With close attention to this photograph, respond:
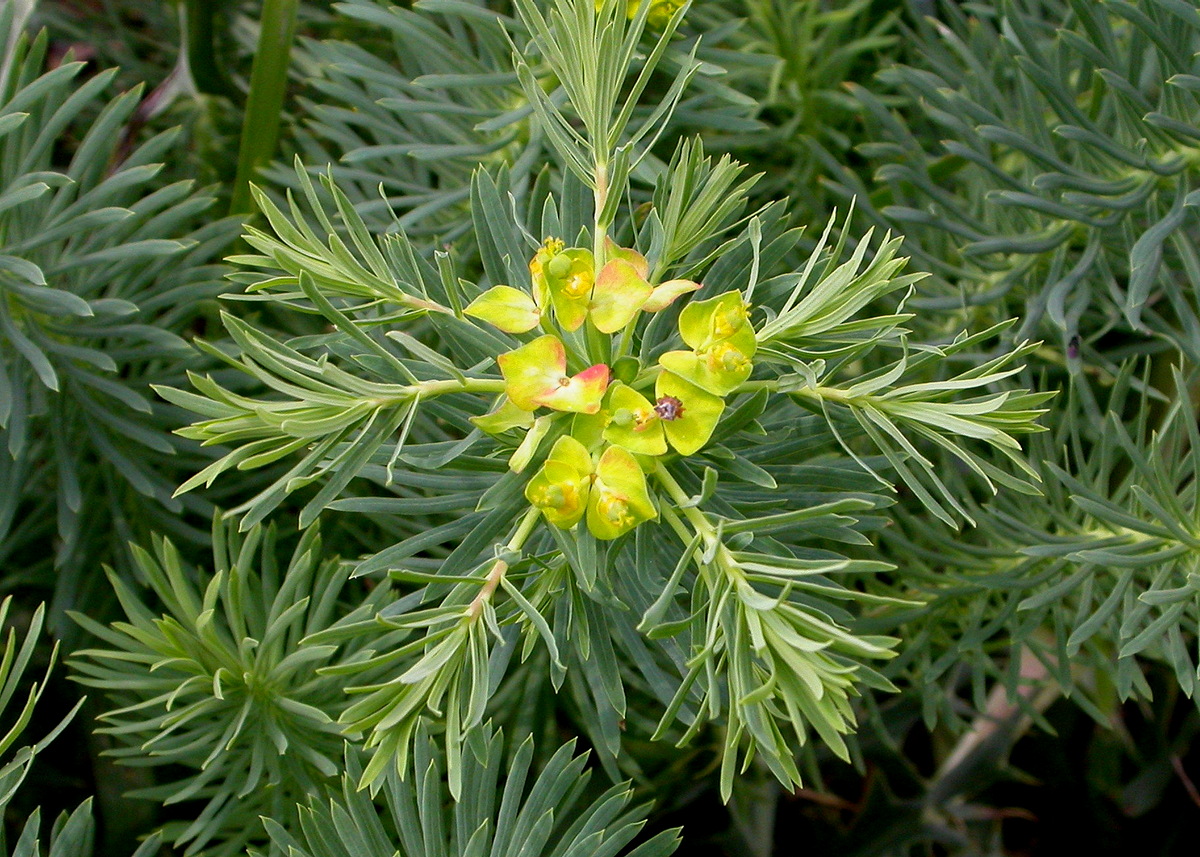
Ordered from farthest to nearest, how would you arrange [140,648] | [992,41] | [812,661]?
[992,41]
[140,648]
[812,661]

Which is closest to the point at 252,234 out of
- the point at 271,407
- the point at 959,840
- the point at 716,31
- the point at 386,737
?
the point at 271,407

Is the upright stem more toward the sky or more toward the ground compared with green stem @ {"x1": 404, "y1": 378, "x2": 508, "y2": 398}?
more toward the sky

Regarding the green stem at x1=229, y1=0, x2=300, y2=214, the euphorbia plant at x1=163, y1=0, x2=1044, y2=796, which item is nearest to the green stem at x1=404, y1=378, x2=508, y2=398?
the euphorbia plant at x1=163, y1=0, x2=1044, y2=796

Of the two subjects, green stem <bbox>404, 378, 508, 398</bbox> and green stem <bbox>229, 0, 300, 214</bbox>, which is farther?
green stem <bbox>229, 0, 300, 214</bbox>

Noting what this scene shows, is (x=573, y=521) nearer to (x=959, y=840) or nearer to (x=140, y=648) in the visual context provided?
(x=140, y=648)

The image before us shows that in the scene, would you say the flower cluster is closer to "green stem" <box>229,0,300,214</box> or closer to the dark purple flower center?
the dark purple flower center
